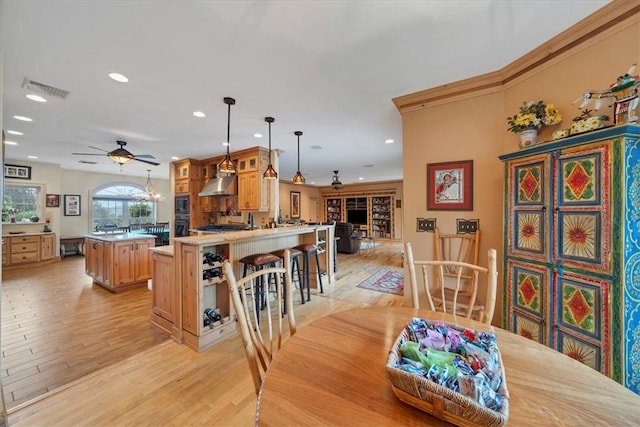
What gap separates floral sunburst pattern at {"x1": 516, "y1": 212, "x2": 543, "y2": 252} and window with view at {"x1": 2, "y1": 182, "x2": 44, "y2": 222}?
9889mm

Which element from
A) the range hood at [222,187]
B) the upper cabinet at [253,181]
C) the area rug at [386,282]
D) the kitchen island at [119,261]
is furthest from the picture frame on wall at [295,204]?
the kitchen island at [119,261]

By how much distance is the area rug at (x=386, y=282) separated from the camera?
4.15 m

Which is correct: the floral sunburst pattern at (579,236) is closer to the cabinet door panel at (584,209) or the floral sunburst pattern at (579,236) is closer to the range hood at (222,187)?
the cabinet door panel at (584,209)

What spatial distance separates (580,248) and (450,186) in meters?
1.25

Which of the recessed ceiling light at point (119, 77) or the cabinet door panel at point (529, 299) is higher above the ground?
the recessed ceiling light at point (119, 77)

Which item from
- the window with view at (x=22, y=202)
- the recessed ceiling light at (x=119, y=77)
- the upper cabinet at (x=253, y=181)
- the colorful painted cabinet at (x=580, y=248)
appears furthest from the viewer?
the window with view at (x=22, y=202)

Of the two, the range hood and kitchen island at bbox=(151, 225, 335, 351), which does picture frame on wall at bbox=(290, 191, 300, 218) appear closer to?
the range hood

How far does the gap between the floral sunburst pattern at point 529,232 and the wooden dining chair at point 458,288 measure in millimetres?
342

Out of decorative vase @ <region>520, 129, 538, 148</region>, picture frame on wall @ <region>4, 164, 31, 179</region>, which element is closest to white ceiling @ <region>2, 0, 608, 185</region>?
decorative vase @ <region>520, 129, 538, 148</region>

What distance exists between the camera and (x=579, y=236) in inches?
62.7

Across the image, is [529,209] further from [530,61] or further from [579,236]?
[530,61]

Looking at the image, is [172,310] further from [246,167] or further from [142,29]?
[246,167]

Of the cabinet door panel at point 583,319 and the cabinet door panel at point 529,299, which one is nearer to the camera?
the cabinet door panel at point 583,319

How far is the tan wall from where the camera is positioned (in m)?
1.73
